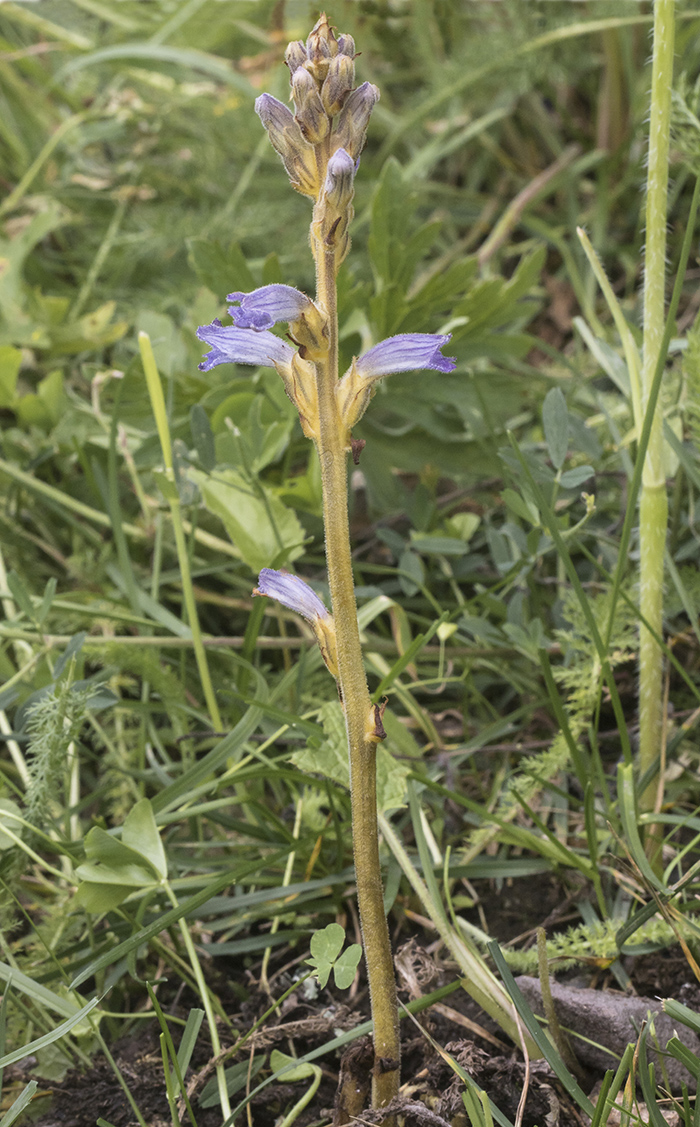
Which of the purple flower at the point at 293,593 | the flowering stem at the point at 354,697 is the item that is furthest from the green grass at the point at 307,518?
the purple flower at the point at 293,593

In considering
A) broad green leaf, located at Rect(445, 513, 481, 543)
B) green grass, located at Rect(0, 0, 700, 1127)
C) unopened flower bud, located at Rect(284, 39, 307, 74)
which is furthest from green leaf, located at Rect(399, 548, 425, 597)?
unopened flower bud, located at Rect(284, 39, 307, 74)

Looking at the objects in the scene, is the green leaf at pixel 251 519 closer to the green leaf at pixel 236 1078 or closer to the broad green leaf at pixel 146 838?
the broad green leaf at pixel 146 838

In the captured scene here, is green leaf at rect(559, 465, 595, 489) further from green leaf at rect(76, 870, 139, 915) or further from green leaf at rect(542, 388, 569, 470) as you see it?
green leaf at rect(76, 870, 139, 915)

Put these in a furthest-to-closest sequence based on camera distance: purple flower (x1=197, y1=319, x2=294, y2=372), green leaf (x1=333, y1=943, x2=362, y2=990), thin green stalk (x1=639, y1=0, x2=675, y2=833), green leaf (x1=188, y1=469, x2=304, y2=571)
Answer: green leaf (x1=188, y1=469, x2=304, y2=571)
thin green stalk (x1=639, y1=0, x2=675, y2=833)
green leaf (x1=333, y1=943, x2=362, y2=990)
purple flower (x1=197, y1=319, x2=294, y2=372)

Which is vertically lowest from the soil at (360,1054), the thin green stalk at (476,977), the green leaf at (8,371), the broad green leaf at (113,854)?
the soil at (360,1054)

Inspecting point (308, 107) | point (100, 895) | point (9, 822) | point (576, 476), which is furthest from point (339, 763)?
point (308, 107)

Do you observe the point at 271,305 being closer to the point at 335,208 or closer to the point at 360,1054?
the point at 335,208
